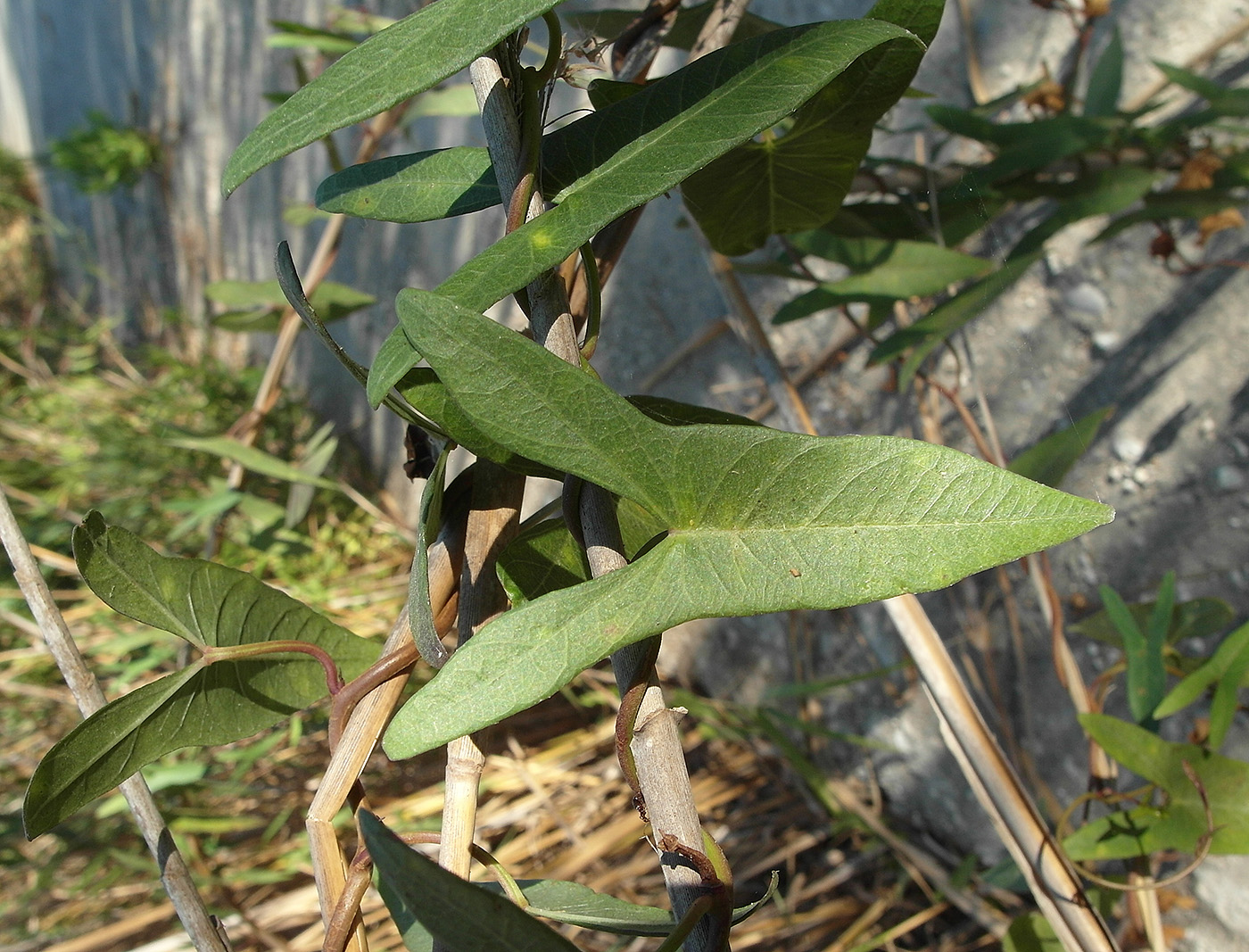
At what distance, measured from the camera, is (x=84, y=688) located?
29cm

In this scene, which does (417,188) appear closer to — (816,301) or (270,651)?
(270,651)

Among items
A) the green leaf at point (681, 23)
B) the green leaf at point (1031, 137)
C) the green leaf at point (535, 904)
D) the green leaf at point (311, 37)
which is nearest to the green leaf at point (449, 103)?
the green leaf at point (311, 37)

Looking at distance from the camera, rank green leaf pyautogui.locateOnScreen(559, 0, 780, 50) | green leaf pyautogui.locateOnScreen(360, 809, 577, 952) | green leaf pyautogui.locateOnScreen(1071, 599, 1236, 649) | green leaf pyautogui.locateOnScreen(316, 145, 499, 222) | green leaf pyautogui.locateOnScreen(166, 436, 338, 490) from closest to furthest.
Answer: green leaf pyautogui.locateOnScreen(360, 809, 577, 952) → green leaf pyautogui.locateOnScreen(316, 145, 499, 222) → green leaf pyautogui.locateOnScreen(559, 0, 780, 50) → green leaf pyautogui.locateOnScreen(1071, 599, 1236, 649) → green leaf pyautogui.locateOnScreen(166, 436, 338, 490)

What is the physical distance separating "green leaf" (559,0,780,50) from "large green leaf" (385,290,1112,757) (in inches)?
8.9

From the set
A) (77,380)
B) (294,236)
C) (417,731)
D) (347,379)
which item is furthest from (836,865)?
(77,380)

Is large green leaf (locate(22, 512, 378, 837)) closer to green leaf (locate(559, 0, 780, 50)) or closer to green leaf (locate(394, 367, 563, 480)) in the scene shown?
green leaf (locate(394, 367, 563, 480))

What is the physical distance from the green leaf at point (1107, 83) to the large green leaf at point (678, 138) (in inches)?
16.6

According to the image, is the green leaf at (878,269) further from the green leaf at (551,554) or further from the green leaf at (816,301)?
the green leaf at (551,554)

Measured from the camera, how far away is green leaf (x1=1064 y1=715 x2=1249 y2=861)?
1.32ft

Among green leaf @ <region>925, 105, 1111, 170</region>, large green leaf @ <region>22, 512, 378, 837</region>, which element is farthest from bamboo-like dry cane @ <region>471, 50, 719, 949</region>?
green leaf @ <region>925, 105, 1111, 170</region>

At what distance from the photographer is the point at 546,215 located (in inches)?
8.4

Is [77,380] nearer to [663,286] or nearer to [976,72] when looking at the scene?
[663,286]

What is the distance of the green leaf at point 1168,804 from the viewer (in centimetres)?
40

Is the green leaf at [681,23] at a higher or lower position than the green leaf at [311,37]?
lower
